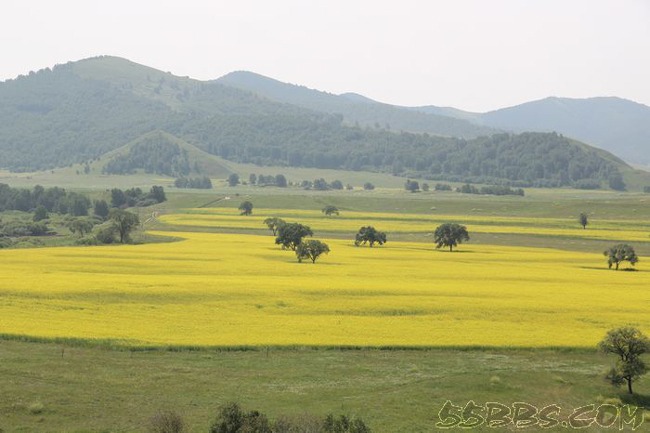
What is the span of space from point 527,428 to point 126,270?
50.6 m

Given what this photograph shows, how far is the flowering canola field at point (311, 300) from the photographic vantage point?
1876 inches

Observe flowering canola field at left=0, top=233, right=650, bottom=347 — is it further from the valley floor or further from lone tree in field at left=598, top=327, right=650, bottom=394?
lone tree in field at left=598, top=327, right=650, bottom=394

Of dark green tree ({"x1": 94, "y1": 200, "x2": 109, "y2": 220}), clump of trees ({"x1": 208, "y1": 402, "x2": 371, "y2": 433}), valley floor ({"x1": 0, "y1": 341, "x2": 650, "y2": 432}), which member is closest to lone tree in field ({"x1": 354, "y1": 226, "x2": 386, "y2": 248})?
valley floor ({"x1": 0, "y1": 341, "x2": 650, "y2": 432})

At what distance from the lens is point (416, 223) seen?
509 ft

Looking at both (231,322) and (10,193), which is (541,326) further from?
→ (10,193)

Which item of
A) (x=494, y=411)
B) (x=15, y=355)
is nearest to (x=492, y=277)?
(x=494, y=411)

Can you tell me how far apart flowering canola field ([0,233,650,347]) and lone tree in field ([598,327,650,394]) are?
17.5 ft

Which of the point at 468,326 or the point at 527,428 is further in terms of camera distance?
the point at 468,326

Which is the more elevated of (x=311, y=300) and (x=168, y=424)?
(x=311, y=300)

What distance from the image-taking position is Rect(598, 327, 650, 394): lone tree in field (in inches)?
1563

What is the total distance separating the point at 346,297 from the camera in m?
60.6

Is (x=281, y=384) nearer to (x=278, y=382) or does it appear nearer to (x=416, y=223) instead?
(x=278, y=382)

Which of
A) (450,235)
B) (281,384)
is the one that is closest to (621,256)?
(450,235)
